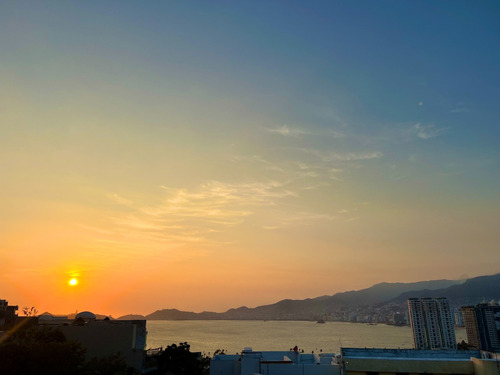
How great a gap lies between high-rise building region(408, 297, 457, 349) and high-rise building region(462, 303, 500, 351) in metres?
12.3

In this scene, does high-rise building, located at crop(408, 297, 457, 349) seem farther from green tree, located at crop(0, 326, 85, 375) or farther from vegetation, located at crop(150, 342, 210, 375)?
green tree, located at crop(0, 326, 85, 375)

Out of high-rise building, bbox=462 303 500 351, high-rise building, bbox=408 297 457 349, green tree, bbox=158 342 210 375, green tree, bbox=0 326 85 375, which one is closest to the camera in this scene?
green tree, bbox=0 326 85 375

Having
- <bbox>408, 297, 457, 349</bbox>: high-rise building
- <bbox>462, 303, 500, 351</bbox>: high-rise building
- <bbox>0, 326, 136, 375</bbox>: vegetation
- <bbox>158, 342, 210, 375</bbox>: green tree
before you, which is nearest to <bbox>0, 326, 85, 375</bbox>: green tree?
<bbox>0, 326, 136, 375</bbox>: vegetation

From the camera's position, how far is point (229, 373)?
→ 109ft

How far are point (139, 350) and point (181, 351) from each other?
617 centimetres

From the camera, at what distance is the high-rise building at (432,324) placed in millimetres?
154650

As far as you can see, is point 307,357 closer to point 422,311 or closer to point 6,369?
point 6,369

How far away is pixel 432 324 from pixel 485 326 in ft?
84.8

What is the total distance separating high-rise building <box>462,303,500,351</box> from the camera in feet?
444

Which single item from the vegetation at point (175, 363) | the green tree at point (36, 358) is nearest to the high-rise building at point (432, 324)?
the vegetation at point (175, 363)

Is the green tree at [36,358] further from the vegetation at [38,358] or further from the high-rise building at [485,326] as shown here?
the high-rise building at [485,326]

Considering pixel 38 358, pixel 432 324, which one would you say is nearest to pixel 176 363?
pixel 38 358

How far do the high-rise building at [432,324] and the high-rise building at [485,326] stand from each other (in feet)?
40.3

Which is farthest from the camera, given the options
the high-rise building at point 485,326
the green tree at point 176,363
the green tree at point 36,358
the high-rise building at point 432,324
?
the high-rise building at point 432,324
